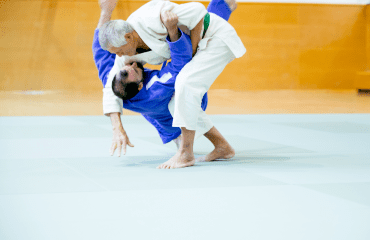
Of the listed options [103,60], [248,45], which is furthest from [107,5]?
[248,45]

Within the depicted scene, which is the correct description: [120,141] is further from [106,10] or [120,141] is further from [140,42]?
[106,10]

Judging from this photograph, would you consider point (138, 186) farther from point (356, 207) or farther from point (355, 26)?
point (355, 26)

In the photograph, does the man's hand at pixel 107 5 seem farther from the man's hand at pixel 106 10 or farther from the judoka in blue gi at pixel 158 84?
the judoka in blue gi at pixel 158 84

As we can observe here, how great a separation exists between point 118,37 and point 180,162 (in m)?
0.84

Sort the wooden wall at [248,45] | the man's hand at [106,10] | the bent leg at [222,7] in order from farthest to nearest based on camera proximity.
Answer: the wooden wall at [248,45], the bent leg at [222,7], the man's hand at [106,10]

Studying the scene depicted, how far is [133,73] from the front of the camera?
9.76 feet

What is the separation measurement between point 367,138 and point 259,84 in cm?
727

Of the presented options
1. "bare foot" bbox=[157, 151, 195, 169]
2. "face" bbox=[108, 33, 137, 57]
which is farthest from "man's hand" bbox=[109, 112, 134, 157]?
"face" bbox=[108, 33, 137, 57]

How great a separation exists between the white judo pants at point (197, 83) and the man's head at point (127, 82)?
0.26 metres

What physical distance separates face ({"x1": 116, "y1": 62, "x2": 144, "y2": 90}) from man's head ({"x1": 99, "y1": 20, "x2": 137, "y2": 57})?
116 mm

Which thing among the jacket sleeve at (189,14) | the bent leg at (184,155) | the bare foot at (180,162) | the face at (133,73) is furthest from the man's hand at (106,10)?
the bare foot at (180,162)

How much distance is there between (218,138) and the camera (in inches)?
129

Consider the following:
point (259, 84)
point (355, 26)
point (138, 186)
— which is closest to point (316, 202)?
point (138, 186)

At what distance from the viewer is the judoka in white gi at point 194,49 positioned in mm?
2852
